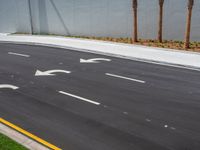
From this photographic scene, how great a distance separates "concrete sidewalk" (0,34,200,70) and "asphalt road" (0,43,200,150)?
2.99ft

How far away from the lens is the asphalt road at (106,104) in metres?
7.56

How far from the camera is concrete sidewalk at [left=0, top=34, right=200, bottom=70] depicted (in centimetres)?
1554

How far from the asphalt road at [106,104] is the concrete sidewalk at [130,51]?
35.9 inches

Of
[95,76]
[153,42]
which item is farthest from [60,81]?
[153,42]

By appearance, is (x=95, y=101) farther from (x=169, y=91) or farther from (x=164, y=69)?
(x=164, y=69)

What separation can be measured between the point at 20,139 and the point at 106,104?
351cm

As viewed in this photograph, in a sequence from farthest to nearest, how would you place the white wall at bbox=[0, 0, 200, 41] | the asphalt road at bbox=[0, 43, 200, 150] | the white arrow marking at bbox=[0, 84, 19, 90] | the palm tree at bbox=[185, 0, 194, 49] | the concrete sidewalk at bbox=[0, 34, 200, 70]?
the white wall at bbox=[0, 0, 200, 41] → the palm tree at bbox=[185, 0, 194, 49] → the concrete sidewalk at bbox=[0, 34, 200, 70] → the white arrow marking at bbox=[0, 84, 19, 90] → the asphalt road at bbox=[0, 43, 200, 150]

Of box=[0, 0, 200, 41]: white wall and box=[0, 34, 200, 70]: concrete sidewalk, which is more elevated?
box=[0, 0, 200, 41]: white wall

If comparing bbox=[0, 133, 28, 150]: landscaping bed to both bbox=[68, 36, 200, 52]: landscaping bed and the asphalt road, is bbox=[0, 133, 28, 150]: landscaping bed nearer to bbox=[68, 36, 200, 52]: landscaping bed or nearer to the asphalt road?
the asphalt road

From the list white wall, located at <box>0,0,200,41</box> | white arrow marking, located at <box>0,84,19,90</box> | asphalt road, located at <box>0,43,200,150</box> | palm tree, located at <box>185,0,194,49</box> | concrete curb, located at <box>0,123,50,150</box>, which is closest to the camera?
concrete curb, located at <box>0,123,50,150</box>

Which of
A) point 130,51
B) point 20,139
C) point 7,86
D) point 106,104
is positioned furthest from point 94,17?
point 20,139

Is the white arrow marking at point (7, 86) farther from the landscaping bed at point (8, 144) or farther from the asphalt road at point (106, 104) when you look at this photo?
the landscaping bed at point (8, 144)

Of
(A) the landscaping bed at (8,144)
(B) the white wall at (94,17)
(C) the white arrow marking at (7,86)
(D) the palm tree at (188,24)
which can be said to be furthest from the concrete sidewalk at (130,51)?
(A) the landscaping bed at (8,144)

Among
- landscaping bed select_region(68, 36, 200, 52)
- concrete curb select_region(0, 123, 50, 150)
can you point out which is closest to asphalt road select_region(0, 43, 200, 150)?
concrete curb select_region(0, 123, 50, 150)
